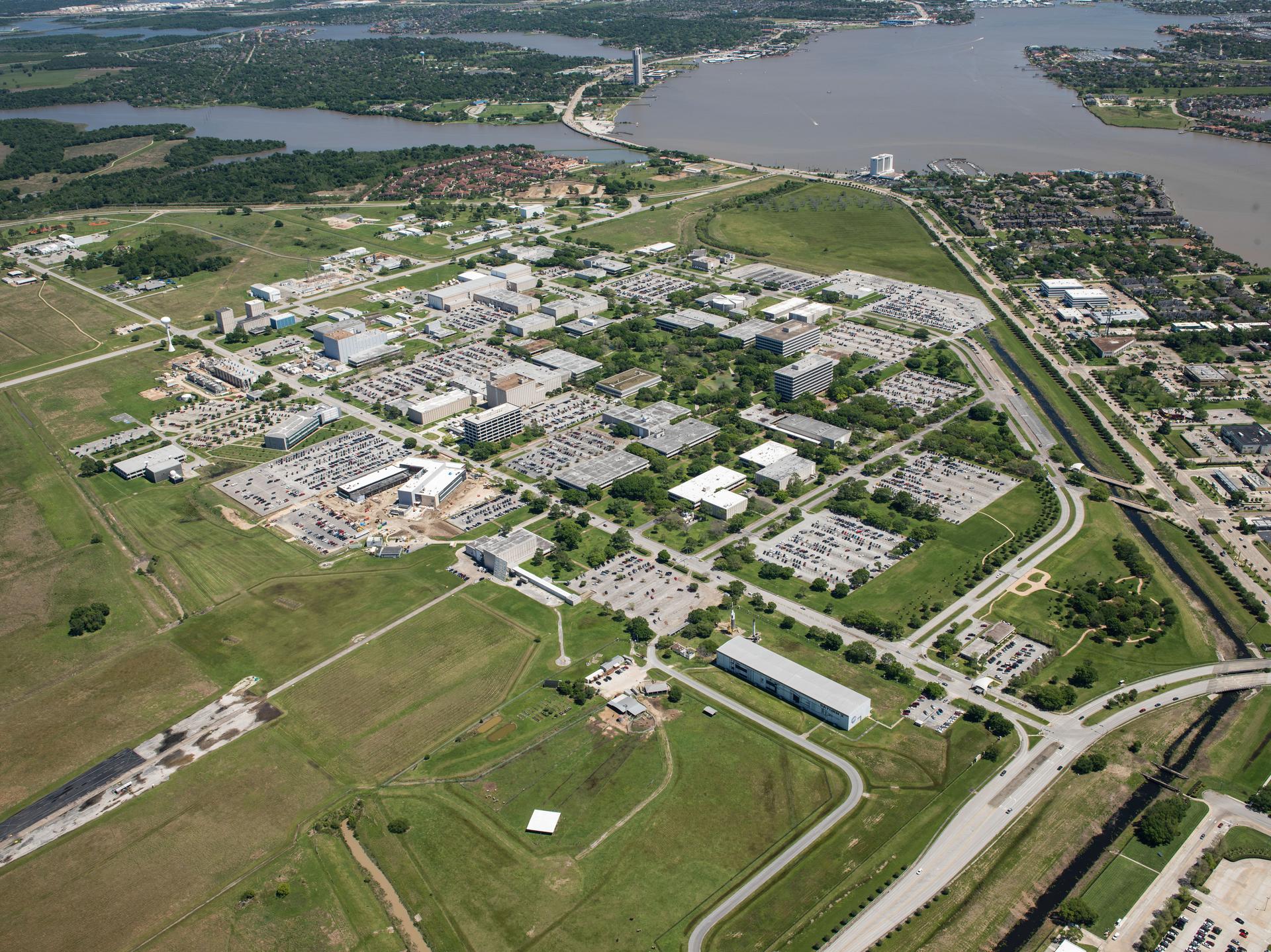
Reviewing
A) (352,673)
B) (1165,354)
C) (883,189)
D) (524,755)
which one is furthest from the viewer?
(883,189)

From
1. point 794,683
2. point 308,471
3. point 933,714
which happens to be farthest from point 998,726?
point 308,471

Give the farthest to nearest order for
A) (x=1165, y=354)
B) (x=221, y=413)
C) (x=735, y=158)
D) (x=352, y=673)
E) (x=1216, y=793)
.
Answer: (x=735, y=158) → (x=1165, y=354) → (x=221, y=413) → (x=352, y=673) → (x=1216, y=793)

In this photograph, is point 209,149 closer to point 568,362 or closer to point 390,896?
point 568,362

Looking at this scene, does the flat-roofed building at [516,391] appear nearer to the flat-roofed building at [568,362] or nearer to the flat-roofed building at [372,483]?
the flat-roofed building at [568,362]

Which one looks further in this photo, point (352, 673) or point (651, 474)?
point (651, 474)

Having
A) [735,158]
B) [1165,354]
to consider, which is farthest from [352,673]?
[735,158]

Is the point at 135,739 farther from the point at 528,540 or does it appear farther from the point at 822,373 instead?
the point at 822,373
